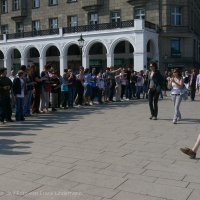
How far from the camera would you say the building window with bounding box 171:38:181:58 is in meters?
41.0

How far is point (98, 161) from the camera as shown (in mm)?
7195

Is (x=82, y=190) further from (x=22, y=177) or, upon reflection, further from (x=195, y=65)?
(x=195, y=65)

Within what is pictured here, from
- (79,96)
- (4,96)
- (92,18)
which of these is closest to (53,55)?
(92,18)

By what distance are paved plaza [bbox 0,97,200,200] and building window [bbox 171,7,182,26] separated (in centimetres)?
2997

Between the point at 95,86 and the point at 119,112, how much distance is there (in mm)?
4086

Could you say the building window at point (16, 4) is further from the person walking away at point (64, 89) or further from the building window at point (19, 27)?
the person walking away at point (64, 89)

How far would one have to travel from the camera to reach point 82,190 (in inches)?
218

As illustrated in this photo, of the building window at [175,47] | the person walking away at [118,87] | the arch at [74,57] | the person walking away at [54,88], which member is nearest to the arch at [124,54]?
the building window at [175,47]

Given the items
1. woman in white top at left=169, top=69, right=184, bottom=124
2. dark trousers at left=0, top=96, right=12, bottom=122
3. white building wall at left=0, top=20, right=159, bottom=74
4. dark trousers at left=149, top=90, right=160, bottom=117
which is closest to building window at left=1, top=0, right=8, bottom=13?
white building wall at left=0, top=20, right=159, bottom=74

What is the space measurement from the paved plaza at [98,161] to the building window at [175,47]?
29635 millimetres

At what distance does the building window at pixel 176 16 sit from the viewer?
40438 mm

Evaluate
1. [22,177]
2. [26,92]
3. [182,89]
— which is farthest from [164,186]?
[26,92]

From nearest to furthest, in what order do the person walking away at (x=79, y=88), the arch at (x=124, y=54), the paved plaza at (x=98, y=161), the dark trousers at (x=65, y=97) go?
the paved plaza at (x=98, y=161) → the dark trousers at (x=65, y=97) → the person walking away at (x=79, y=88) → the arch at (x=124, y=54)

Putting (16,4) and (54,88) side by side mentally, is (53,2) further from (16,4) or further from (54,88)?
(54,88)
